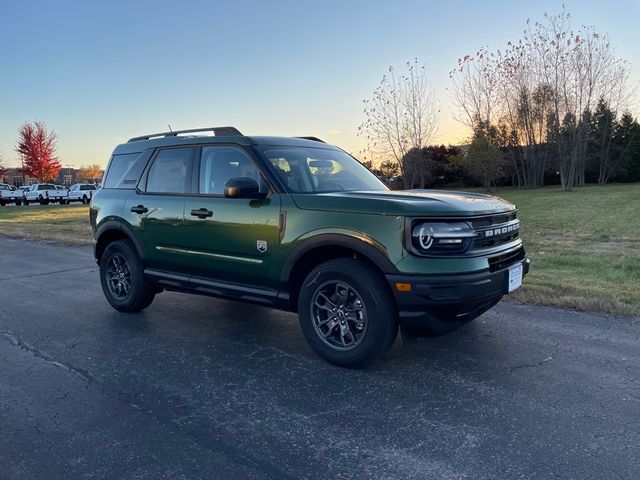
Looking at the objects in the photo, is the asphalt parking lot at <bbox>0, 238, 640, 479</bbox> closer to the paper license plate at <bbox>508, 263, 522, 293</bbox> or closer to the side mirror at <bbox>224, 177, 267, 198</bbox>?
the paper license plate at <bbox>508, 263, 522, 293</bbox>

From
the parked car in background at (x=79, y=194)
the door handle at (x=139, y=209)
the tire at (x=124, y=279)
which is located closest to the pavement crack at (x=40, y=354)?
the tire at (x=124, y=279)

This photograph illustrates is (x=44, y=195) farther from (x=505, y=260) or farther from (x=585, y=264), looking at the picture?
(x=505, y=260)

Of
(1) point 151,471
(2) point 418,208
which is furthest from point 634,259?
(1) point 151,471

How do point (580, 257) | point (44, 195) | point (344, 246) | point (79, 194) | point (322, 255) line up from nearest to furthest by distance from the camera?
point (344, 246)
point (322, 255)
point (580, 257)
point (44, 195)
point (79, 194)

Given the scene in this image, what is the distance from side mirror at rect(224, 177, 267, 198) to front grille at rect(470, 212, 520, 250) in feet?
5.91

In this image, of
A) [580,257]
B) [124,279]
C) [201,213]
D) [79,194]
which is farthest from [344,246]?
[79,194]

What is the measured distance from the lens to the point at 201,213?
15.8 ft

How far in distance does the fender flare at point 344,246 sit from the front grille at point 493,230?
0.69 meters

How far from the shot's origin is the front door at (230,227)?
14.3 ft

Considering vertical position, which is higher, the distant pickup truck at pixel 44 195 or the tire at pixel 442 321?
the distant pickup truck at pixel 44 195

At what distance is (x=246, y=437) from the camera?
2.98 m

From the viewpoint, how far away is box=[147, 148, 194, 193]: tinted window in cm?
512

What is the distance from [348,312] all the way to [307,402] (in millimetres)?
834

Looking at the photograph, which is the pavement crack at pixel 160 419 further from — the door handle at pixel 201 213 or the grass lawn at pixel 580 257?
the grass lawn at pixel 580 257
